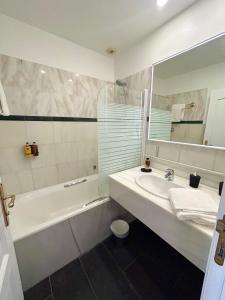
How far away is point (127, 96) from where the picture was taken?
6.02ft

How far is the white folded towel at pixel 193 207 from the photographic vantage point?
0.81 m

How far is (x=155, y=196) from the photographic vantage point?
43.6 inches

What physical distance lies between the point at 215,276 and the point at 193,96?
136 centimetres

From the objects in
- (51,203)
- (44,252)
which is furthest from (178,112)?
(51,203)

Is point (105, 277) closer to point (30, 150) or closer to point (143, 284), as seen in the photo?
point (143, 284)

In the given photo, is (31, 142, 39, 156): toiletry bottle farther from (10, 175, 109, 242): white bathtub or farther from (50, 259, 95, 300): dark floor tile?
(50, 259, 95, 300): dark floor tile

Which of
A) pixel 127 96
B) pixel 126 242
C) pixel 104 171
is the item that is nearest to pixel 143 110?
pixel 127 96

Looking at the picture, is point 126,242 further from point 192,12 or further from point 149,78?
point 192,12

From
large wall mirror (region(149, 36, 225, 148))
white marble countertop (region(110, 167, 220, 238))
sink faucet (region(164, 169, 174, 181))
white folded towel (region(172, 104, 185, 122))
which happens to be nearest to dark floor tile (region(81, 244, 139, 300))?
white marble countertop (region(110, 167, 220, 238))

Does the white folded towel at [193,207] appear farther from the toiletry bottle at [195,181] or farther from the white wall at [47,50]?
the white wall at [47,50]

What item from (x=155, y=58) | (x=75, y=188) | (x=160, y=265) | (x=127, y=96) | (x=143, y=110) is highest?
Answer: (x=155, y=58)

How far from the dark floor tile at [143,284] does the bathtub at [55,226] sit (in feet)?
1.51

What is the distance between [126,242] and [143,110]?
166 centimetres

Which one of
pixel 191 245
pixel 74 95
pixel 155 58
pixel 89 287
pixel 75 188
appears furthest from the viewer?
pixel 75 188
